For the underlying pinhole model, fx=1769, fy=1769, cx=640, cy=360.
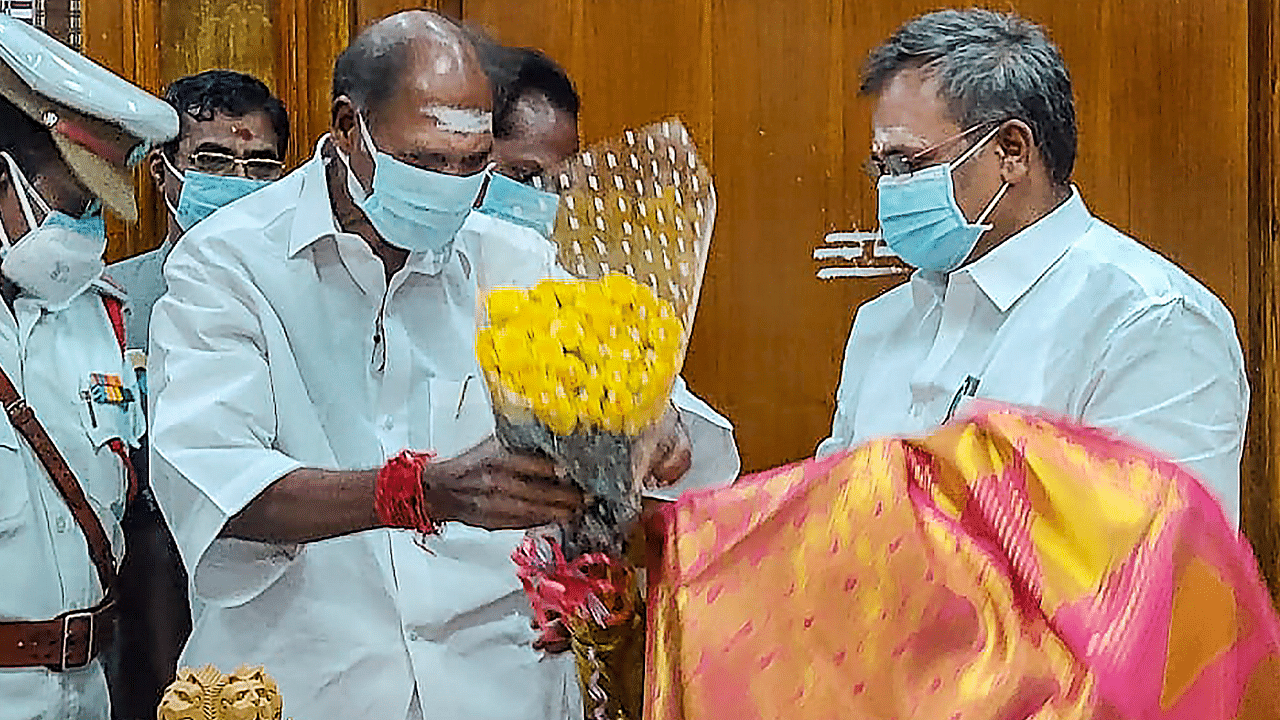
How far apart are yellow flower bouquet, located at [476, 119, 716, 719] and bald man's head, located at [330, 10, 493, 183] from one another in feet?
0.98

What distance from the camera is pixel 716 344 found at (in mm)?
1450

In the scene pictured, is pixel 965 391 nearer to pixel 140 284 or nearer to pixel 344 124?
pixel 344 124

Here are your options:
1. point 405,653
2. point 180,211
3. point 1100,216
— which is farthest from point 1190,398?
point 180,211

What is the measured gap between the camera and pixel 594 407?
0.99 metres

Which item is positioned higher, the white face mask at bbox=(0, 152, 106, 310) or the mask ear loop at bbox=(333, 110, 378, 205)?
the mask ear loop at bbox=(333, 110, 378, 205)

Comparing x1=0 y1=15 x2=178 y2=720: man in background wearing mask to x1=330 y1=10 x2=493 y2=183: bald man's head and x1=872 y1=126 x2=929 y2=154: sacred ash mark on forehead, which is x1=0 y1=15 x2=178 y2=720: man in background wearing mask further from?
x1=872 y1=126 x2=929 y2=154: sacred ash mark on forehead

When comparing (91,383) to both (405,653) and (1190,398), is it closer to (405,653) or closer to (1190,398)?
(405,653)

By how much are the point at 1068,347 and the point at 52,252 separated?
2.69 ft

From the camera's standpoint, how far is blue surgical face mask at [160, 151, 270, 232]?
4.96 feet

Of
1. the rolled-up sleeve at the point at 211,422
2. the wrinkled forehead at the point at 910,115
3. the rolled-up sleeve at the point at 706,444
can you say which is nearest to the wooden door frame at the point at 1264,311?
the wrinkled forehead at the point at 910,115

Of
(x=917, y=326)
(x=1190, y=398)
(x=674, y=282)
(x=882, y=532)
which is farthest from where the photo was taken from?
(x=917, y=326)

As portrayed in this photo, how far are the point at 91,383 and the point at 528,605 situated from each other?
425 mm

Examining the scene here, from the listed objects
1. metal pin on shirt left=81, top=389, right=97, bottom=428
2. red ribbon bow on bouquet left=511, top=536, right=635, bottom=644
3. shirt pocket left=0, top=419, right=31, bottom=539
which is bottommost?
shirt pocket left=0, top=419, right=31, bottom=539

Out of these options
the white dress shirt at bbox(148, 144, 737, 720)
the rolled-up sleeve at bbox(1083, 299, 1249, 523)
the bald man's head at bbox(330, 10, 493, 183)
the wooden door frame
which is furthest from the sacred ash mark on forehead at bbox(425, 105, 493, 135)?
the wooden door frame
